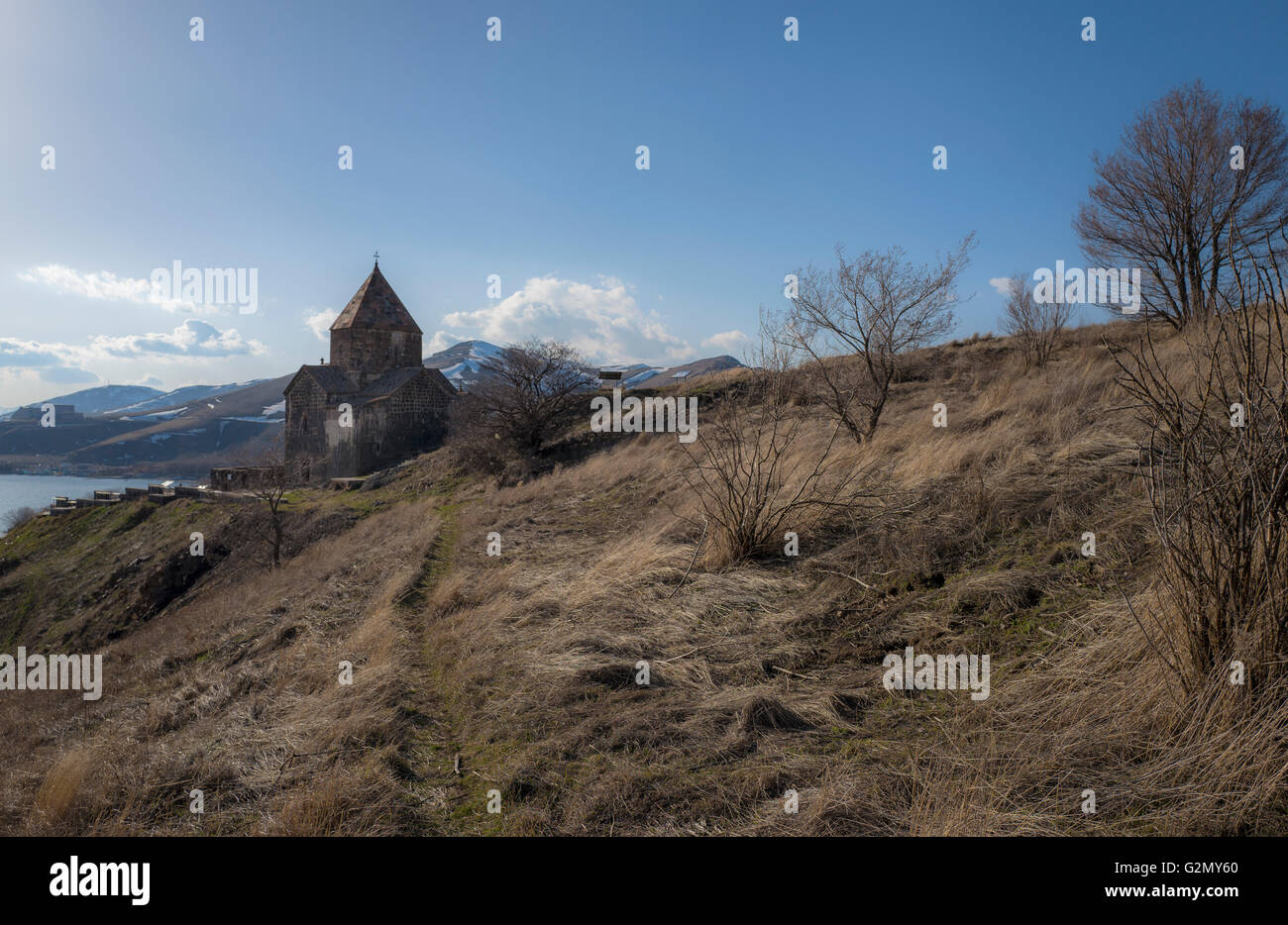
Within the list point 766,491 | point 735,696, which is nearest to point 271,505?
point 766,491

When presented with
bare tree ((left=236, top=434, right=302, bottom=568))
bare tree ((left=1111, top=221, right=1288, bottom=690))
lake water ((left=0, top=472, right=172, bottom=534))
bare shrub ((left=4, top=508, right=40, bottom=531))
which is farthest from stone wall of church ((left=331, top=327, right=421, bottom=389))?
lake water ((left=0, top=472, right=172, bottom=534))

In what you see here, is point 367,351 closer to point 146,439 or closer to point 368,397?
point 368,397

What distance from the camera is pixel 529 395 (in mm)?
23062

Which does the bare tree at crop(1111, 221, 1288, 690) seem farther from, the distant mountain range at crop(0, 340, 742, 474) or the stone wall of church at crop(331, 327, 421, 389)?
the distant mountain range at crop(0, 340, 742, 474)

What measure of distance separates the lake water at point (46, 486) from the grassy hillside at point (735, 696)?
70552 mm

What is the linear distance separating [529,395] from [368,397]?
14.9 m

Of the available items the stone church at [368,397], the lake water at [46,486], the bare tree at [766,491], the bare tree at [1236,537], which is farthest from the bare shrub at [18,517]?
the bare tree at [1236,537]

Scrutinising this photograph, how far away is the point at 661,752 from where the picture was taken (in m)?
3.59

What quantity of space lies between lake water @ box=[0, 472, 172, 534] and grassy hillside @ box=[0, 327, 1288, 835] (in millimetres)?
70552

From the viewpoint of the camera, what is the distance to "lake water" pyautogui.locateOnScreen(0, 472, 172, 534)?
64.3 meters

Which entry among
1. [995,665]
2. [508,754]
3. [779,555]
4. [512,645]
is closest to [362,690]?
[512,645]

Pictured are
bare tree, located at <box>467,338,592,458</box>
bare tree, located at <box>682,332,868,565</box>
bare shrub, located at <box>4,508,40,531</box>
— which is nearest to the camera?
bare tree, located at <box>682,332,868,565</box>
